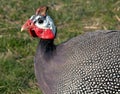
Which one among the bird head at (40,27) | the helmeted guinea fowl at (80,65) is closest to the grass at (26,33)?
the helmeted guinea fowl at (80,65)

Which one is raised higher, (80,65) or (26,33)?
(80,65)

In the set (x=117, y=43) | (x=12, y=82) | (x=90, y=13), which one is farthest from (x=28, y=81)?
(x=90, y=13)

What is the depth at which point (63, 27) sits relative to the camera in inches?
211

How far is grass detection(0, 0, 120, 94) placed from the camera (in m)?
4.36

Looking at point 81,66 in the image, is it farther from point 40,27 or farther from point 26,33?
point 26,33

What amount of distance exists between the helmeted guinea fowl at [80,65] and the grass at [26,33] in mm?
768

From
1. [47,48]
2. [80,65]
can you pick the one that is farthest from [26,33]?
[80,65]

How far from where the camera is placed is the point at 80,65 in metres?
3.38

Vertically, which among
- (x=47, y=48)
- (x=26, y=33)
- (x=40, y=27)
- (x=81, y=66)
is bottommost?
(x=26, y=33)

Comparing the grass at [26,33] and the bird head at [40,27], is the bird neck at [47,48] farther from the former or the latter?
the grass at [26,33]

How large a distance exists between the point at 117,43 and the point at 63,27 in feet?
6.29

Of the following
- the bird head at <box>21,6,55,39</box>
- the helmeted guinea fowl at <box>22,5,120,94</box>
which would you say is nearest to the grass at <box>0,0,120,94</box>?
the helmeted guinea fowl at <box>22,5,120,94</box>

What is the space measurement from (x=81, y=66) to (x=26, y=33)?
1.87 metres

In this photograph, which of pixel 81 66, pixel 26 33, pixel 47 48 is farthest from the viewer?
pixel 26 33
